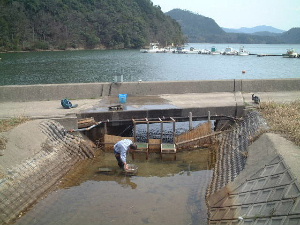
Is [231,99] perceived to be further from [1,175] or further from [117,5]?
[117,5]

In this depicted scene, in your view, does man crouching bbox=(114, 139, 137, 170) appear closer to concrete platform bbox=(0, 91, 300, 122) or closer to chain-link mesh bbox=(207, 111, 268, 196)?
concrete platform bbox=(0, 91, 300, 122)

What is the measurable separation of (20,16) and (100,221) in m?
112

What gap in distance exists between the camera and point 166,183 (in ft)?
39.6

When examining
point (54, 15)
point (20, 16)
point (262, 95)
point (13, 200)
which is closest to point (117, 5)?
point (54, 15)

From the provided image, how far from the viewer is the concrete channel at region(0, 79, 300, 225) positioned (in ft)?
29.2

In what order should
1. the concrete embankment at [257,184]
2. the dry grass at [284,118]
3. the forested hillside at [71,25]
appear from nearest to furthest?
the concrete embankment at [257,184] → the dry grass at [284,118] → the forested hillside at [71,25]

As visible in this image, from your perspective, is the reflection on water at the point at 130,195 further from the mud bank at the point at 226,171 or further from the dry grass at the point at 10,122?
the dry grass at the point at 10,122

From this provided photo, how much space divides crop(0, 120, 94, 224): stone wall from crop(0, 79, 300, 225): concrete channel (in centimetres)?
3

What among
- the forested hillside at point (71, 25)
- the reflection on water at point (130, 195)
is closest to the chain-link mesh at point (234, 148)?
the reflection on water at point (130, 195)

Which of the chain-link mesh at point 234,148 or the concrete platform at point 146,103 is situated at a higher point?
the concrete platform at point 146,103

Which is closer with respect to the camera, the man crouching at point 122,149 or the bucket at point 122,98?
the man crouching at point 122,149

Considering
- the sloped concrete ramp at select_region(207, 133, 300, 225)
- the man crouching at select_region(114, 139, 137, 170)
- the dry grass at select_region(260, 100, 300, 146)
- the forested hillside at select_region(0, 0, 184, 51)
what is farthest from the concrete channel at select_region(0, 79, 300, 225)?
the forested hillside at select_region(0, 0, 184, 51)

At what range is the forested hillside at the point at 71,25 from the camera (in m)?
104

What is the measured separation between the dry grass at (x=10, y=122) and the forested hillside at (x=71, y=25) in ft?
306
